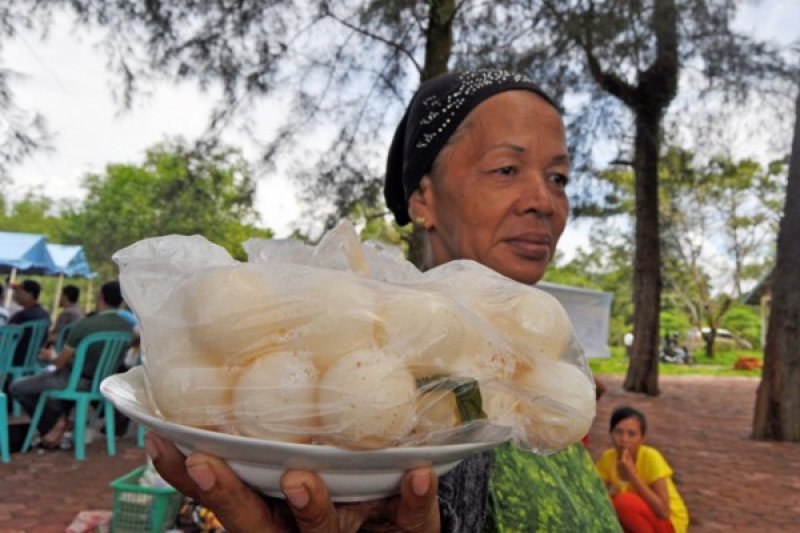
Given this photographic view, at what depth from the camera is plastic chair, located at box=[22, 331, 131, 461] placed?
20.5 ft

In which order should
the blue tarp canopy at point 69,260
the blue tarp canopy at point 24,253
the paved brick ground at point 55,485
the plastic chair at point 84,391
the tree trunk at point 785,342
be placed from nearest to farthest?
1. the paved brick ground at point 55,485
2. the plastic chair at point 84,391
3. the tree trunk at point 785,342
4. the blue tarp canopy at point 24,253
5. the blue tarp canopy at point 69,260

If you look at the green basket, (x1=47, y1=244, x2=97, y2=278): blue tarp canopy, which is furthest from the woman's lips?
(x1=47, y1=244, x2=97, y2=278): blue tarp canopy

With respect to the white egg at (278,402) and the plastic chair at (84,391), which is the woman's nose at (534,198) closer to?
the white egg at (278,402)

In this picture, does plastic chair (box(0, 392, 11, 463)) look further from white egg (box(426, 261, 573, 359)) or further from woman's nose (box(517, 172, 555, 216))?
white egg (box(426, 261, 573, 359))

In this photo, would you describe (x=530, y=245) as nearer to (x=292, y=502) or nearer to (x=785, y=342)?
(x=292, y=502)

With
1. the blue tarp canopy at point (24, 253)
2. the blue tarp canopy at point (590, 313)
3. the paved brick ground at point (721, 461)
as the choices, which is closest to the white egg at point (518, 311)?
the paved brick ground at point (721, 461)

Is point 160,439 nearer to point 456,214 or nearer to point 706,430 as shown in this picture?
point 456,214

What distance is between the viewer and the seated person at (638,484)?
12.7 feet

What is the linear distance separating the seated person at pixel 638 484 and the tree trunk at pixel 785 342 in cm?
558

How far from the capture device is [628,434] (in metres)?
4.14

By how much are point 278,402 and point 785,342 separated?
31.3 feet

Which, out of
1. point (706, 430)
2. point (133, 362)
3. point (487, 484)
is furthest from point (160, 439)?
point (706, 430)

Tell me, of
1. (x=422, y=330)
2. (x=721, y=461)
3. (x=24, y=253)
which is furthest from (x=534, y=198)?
(x=24, y=253)

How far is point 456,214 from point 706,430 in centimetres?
1026
